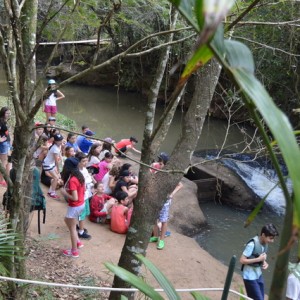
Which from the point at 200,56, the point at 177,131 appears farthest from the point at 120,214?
the point at 177,131

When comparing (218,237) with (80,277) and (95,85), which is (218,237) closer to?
(80,277)

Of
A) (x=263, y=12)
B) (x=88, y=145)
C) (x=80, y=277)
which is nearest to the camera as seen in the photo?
(x=80, y=277)

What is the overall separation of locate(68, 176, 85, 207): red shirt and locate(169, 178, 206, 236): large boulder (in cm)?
281

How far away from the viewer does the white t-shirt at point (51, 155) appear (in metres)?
6.44

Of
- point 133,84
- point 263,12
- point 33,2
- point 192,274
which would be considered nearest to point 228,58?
point 33,2

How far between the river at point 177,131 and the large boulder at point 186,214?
8.3 inches

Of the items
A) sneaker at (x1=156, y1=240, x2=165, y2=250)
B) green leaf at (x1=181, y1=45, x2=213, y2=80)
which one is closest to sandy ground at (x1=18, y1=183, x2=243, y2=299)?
sneaker at (x1=156, y1=240, x2=165, y2=250)

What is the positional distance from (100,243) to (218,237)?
2.80 m

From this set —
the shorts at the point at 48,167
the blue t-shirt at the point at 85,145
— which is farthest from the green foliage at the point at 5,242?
the blue t-shirt at the point at 85,145

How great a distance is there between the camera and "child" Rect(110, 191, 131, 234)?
6070 millimetres

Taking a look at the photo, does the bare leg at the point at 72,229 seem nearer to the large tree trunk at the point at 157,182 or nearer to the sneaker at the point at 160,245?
the sneaker at the point at 160,245

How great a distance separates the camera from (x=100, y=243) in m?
5.74

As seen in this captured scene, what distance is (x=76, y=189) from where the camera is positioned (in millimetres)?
4836

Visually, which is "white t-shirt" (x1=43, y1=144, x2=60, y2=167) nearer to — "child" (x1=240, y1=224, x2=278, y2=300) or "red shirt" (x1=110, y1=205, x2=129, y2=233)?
"red shirt" (x1=110, y1=205, x2=129, y2=233)
